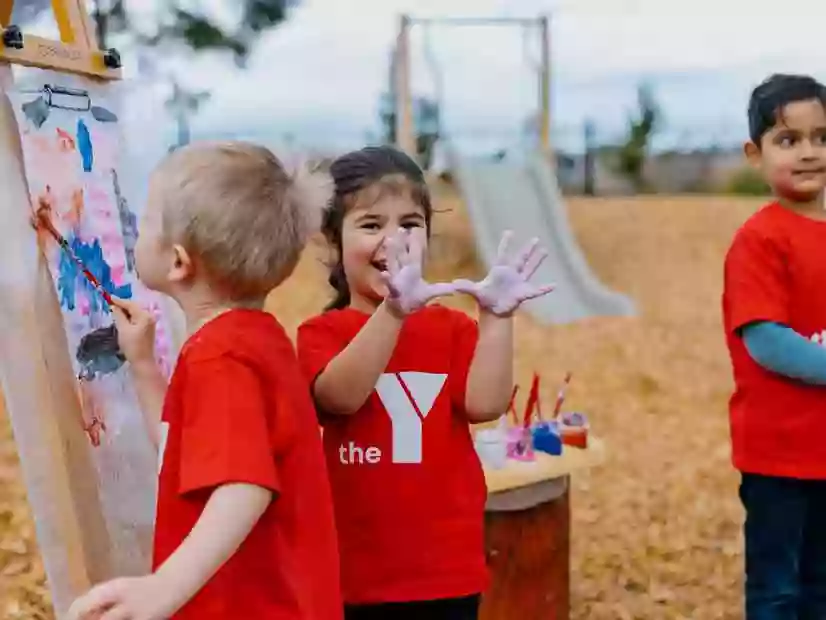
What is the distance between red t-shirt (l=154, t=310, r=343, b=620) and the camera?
1.57 metres

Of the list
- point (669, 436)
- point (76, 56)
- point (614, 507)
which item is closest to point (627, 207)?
point (669, 436)

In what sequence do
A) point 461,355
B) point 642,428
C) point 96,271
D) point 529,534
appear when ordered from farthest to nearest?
point 642,428 < point 529,534 < point 96,271 < point 461,355

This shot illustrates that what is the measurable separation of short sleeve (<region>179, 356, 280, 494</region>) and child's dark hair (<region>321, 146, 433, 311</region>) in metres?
0.53

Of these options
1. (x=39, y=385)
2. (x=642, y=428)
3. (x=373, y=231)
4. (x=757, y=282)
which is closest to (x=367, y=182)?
(x=373, y=231)

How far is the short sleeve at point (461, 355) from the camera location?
2062mm

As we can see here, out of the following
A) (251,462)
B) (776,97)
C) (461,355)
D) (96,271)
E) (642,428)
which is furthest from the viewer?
(642,428)

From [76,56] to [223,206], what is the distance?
33.0 inches

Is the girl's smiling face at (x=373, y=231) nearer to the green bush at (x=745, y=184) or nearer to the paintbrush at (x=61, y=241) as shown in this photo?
the paintbrush at (x=61, y=241)

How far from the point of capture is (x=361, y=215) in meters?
2.06

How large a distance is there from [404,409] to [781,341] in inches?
38.1

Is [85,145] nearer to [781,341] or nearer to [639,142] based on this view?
[781,341]

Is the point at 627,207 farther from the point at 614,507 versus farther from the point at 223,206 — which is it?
the point at 223,206

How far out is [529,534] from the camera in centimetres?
317

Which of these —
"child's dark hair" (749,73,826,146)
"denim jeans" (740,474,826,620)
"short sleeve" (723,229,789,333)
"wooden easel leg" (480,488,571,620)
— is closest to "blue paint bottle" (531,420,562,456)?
"wooden easel leg" (480,488,571,620)
